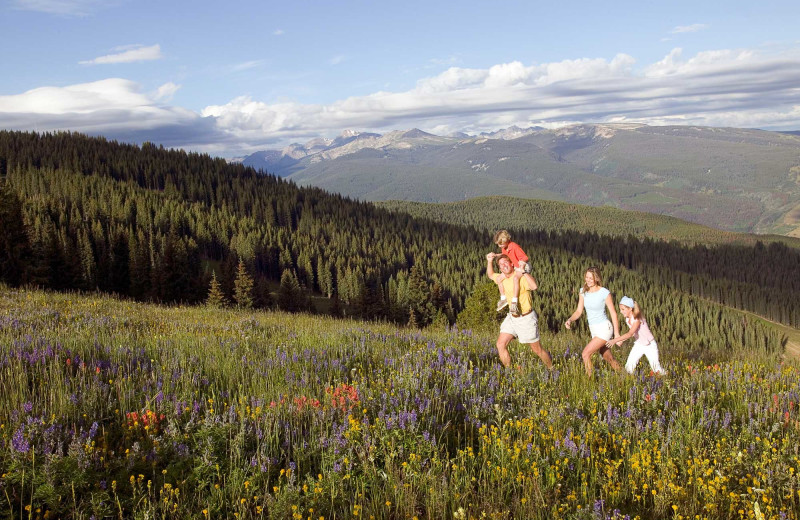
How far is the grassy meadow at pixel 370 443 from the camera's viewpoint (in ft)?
11.8

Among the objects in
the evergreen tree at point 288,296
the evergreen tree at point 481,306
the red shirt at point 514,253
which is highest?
the red shirt at point 514,253

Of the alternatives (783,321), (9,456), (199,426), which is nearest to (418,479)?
(199,426)

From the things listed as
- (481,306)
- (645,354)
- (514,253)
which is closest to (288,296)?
(481,306)

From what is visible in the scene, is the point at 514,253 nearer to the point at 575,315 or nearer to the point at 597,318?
the point at 575,315

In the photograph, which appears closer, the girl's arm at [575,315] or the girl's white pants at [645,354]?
the girl's white pants at [645,354]

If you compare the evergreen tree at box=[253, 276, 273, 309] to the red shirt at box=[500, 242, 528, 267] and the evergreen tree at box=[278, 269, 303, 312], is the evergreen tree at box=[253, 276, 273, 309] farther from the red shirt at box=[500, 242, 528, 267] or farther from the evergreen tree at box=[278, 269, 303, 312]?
the red shirt at box=[500, 242, 528, 267]

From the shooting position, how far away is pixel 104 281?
65250 mm

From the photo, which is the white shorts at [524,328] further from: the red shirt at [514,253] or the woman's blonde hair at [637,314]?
the woman's blonde hair at [637,314]

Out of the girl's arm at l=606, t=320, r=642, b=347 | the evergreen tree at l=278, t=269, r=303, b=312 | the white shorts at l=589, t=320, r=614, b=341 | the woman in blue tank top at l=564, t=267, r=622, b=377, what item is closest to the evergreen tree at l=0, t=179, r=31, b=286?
the evergreen tree at l=278, t=269, r=303, b=312

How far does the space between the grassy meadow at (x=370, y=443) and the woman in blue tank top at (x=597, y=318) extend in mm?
1285

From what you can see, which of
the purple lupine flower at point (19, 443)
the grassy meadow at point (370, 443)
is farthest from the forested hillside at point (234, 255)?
the purple lupine flower at point (19, 443)

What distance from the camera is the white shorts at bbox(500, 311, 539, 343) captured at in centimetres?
829

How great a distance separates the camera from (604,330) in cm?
857

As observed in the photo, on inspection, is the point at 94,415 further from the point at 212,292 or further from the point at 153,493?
the point at 212,292
